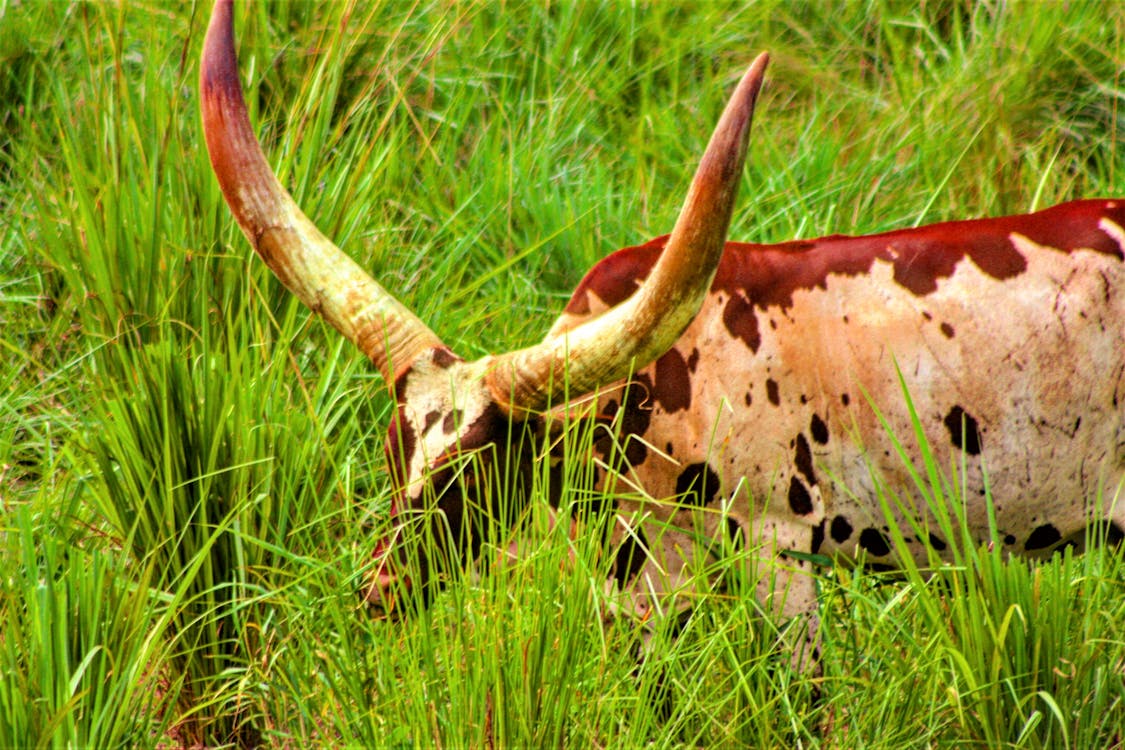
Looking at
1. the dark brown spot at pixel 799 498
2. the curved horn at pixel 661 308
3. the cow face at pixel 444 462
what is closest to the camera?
the curved horn at pixel 661 308

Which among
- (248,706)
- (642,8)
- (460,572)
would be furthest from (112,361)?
(642,8)

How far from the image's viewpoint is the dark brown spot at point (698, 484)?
2844 mm

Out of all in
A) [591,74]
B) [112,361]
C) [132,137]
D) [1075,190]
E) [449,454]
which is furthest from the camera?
[591,74]

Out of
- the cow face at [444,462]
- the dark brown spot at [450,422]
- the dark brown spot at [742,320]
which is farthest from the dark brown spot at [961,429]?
the dark brown spot at [450,422]

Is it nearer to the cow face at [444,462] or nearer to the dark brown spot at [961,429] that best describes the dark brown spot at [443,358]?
the cow face at [444,462]

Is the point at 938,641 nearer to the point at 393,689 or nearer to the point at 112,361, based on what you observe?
the point at 393,689

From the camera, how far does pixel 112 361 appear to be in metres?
3.49

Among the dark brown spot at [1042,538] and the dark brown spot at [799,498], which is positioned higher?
the dark brown spot at [799,498]

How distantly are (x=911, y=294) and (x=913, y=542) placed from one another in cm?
45

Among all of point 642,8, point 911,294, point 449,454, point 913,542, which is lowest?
point 913,542

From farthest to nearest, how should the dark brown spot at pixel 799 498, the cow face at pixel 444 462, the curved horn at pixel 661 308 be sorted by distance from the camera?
the dark brown spot at pixel 799 498, the cow face at pixel 444 462, the curved horn at pixel 661 308

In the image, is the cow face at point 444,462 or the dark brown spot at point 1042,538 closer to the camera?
the cow face at point 444,462

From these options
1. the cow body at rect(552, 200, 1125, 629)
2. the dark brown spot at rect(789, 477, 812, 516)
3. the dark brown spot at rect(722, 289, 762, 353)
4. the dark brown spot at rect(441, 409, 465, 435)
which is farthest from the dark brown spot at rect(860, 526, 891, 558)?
the dark brown spot at rect(441, 409, 465, 435)

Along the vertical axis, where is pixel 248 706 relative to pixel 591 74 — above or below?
below
